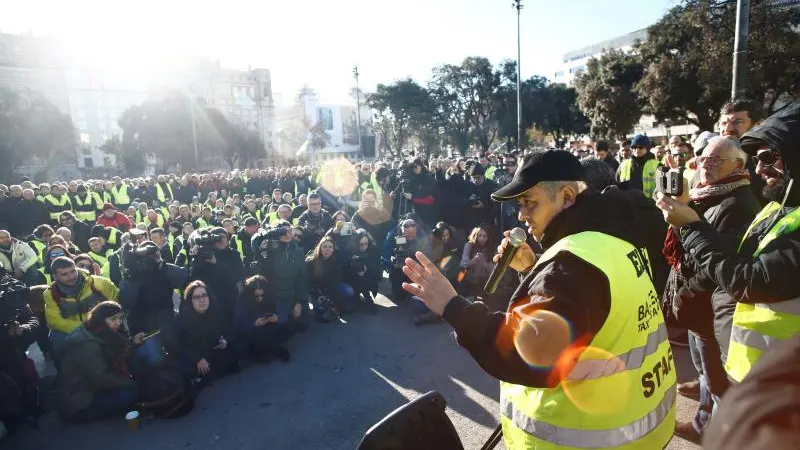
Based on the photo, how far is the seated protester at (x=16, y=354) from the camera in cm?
412

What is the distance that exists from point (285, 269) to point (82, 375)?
2.70m

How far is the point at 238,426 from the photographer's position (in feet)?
13.4

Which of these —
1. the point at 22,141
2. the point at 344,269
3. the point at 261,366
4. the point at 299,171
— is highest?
the point at 22,141

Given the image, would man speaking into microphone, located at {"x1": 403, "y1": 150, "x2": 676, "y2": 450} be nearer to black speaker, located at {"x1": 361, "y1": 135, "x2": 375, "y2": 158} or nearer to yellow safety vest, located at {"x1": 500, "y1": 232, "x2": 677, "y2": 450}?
yellow safety vest, located at {"x1": 500, "y1": 232, "x2": 677, "y2": 450}

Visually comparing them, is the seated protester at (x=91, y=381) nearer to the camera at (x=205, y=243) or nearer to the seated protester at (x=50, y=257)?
the camera at (x=205, y=243)

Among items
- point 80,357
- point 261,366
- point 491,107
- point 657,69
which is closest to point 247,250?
point 261,366

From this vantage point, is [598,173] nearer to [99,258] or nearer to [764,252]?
[764,252]

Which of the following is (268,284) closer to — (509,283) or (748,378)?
(509,283)

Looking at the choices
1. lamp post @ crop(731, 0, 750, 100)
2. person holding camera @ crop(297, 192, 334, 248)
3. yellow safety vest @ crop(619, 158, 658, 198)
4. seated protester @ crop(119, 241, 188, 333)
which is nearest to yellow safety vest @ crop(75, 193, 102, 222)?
person holding camera @ crop(297, 192, 334, 248)

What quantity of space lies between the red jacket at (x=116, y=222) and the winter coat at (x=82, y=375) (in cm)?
534

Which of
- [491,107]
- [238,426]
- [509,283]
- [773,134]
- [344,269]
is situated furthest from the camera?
[491,107]

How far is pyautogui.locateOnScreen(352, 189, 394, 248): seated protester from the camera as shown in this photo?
8445 millimetres

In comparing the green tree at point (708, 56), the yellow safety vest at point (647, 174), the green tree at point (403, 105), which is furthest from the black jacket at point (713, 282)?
the green tree at point (403, 105)

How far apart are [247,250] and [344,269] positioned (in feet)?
4.97
